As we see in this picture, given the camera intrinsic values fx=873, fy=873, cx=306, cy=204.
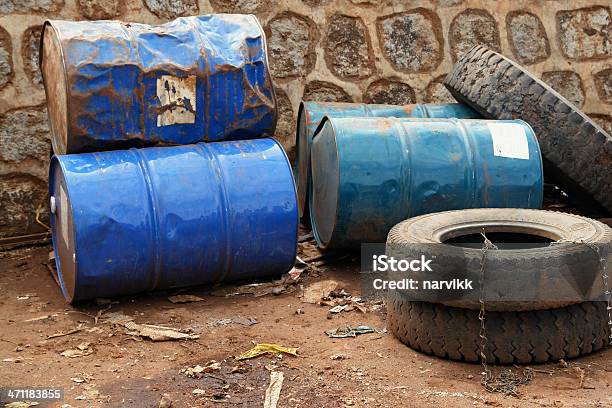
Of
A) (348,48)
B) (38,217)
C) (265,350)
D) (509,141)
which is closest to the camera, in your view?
(265,350)

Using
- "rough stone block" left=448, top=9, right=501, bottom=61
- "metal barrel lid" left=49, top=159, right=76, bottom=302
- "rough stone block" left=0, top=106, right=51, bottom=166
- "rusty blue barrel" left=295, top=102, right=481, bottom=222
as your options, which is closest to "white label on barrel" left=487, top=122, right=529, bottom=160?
"rusty blue barrel" left=295, top=102, right=481, bottom=222

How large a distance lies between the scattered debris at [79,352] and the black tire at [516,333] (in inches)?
57.1

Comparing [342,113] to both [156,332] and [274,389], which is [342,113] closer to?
[156,332]

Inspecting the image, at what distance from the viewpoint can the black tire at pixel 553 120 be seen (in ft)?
16.4

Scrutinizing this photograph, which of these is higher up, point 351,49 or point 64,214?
point 351,49

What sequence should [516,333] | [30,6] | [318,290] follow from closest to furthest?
[516,333], [318,290], [30,6]

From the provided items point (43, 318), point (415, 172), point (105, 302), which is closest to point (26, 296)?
point (43, 318)

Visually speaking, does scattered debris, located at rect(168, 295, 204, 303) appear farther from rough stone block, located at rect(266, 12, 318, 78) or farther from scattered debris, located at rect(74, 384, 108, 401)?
rough stone block, located at rect(266, 12, 318, 78)

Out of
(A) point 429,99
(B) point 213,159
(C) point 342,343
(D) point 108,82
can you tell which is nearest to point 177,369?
(C) point 342,343

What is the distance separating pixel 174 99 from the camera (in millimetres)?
4547

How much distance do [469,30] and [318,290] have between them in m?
2.50

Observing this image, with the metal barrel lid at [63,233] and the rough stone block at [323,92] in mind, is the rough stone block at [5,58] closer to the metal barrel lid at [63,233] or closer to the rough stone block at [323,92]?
the metal barrel lid at [63,233]

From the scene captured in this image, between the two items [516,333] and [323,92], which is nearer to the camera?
[516,333]

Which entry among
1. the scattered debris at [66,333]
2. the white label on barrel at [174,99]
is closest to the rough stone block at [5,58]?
the white label on barrel at [174,99]
